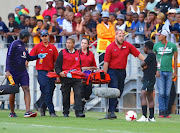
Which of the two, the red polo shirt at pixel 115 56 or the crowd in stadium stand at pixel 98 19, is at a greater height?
the crowd in stadium stand at pixel 98 19

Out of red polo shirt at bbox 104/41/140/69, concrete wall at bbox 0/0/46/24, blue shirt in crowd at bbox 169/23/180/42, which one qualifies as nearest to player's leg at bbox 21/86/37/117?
red polo shirt at bbox 104/41/140/69

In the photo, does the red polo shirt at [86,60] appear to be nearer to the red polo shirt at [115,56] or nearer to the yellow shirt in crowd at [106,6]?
the red polo shirt at [115,56]

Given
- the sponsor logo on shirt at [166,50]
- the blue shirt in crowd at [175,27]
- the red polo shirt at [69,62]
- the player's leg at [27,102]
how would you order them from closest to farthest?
the player's leg at [27,102] → the red polo shirt at [69,62] → the sponsor logo on shirt at [166,50] → the blue shirt in crowd at [175,27]

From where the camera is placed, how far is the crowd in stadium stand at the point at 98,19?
1812 cm

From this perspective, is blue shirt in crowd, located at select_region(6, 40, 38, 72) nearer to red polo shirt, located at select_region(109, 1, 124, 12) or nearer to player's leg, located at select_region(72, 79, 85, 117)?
player's leg, located at select_region(72, 79, 85, 117)

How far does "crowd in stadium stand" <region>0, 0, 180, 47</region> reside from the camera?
18.1 meters

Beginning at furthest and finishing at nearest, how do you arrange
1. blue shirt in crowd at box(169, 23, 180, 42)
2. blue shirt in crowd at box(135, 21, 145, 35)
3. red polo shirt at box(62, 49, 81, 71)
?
blue shirt in crowd at box(135, 21, 145, 35)
blue shirt in crowd at box(169, 23, 180, 42)
red polo shirt at box(62, 49, 81, 71)

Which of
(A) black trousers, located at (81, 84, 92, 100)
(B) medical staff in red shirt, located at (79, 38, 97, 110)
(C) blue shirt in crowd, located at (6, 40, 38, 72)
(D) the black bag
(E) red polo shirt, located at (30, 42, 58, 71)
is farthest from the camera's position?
(A) black trousers, located at (81, 84, 92, 100)

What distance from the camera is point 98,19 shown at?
19.9 m

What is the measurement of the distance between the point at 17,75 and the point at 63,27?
277 inches

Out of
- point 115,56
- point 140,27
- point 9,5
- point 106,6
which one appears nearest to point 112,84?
point 115,56

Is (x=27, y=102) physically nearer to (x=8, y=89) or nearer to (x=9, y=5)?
(x=8, y=89)

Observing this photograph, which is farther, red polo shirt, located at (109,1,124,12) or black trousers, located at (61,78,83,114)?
red polo shirt, located at (109,1,124,12)

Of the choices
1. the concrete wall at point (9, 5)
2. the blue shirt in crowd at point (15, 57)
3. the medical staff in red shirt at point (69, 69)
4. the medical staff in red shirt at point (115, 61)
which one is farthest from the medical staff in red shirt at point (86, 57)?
the concrete wall at point (9, 5)
